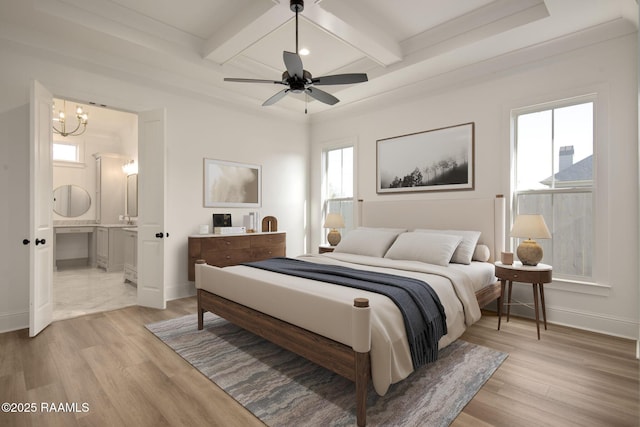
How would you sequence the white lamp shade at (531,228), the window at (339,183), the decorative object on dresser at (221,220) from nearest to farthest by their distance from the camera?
the white lamp shade at (531,228)
the decorative object on dresser at (221,220)
the window at (339,183)

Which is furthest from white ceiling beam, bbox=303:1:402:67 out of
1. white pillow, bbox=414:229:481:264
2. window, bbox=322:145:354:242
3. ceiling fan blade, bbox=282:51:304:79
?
white pillow, bbox=414:229:481:264

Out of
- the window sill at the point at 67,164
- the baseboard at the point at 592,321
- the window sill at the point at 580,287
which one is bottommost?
the baseboard at the point at 592,321

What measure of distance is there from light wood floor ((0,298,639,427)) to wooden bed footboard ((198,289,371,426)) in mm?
492

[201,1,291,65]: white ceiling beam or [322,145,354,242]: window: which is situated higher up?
[201,1,291,65]: white ceiling beam

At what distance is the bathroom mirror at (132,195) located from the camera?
6.28 meters

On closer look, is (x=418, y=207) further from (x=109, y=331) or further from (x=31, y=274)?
(x=31, y=274)

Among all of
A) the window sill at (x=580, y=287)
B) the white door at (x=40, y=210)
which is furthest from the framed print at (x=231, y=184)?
the window sill at (x=580, y=287)

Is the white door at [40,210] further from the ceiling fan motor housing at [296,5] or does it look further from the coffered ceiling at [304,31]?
the ceiling fan motor housing at [296,5]

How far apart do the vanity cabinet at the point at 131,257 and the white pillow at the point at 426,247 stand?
13.1 ft

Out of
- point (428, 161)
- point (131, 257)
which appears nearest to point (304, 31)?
point (428, 161)

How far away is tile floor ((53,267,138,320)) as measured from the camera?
3854 mm

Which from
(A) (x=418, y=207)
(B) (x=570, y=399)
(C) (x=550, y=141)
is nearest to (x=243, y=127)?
(A) (x=418, y=207)

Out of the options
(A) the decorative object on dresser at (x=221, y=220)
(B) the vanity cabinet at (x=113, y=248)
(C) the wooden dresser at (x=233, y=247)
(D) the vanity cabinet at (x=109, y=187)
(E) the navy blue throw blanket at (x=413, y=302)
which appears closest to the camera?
(E) the navy blue throw blanket at (x=413, y=302)

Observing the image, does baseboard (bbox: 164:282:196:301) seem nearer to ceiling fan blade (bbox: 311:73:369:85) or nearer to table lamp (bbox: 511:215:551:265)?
ceiling fan blade (bbox: 311:73:369:85)
